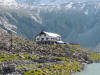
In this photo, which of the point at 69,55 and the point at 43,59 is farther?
the point at 69,55

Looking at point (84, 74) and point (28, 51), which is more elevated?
point (28, 51)

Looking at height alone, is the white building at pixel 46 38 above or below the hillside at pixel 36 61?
above

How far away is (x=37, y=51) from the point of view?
91.3 metres

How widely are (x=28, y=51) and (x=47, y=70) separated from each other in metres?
33.7

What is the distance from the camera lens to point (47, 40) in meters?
131

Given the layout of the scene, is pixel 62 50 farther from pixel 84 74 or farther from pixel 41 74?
pixel 41 74

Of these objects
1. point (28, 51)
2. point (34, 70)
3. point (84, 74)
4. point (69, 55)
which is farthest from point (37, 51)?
point (34, 70)

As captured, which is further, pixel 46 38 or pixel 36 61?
pixel 46 38

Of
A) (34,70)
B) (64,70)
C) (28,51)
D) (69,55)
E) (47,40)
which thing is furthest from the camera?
(47,40)

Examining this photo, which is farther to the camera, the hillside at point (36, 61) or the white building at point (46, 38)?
the white building at point (46, 38)

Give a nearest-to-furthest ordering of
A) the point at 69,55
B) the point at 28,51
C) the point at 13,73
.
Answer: the point at 13,73 < the point at 28,51 < the point at 69,55

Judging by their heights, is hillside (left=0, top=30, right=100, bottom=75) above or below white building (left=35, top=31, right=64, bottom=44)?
below

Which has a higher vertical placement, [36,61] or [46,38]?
[46,38]

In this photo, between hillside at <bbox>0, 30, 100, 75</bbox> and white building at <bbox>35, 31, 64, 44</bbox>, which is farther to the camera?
white building at <bbox>35, 31, 64, 44</bbox>
